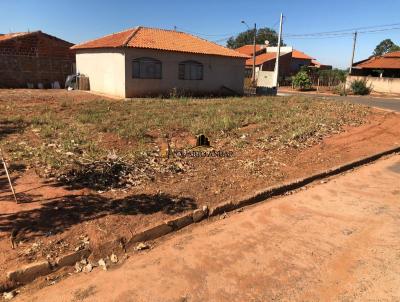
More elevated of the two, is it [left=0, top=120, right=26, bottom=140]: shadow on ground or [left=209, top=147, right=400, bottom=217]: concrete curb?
[left=0, top=120, right=26, bottom=140]: shadow on ground

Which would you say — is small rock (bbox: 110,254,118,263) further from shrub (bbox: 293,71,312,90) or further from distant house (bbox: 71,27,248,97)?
shrub (bbox: 293,71,312,90)

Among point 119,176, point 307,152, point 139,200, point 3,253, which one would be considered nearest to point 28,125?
point 119,176

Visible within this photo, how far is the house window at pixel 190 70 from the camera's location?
21.9 metres

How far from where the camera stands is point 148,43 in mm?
20469

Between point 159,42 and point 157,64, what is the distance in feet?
5.48

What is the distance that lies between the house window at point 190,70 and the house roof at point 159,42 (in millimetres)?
846

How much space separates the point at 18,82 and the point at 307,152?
20571mm

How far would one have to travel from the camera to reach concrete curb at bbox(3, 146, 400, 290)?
4.01 metres

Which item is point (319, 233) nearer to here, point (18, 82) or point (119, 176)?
point (119, 176)

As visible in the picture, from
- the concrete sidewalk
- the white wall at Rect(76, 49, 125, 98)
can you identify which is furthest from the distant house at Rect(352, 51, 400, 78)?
the concrete sidewalk

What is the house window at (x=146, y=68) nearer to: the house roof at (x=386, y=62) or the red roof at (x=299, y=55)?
the house roof at (x=386, y=62)

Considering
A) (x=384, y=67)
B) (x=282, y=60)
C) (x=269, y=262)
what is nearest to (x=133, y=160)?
(x=269, y=262)

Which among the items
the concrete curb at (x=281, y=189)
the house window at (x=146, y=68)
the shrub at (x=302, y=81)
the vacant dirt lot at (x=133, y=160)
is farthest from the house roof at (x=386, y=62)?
the concrete curb at (x=281, y=189)

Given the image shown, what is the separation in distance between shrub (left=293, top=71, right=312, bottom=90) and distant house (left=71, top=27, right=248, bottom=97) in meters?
14.2
